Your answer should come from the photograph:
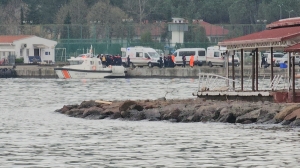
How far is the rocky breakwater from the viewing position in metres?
40.2

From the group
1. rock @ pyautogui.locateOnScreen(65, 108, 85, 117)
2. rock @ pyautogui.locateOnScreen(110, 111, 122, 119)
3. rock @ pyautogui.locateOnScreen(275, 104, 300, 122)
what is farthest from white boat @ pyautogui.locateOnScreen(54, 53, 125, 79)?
rock @ pyautogui.locateOnScreen(275, 104, 300, 122)

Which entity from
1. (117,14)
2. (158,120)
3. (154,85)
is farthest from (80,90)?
(117,14)

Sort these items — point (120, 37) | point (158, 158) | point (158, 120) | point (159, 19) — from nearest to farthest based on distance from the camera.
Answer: point (158, 158) → point (158, 120) → point (120, 37) → point (159, 19)

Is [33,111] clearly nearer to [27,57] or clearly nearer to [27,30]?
[27,57]

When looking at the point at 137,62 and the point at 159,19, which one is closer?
the point at 137,62

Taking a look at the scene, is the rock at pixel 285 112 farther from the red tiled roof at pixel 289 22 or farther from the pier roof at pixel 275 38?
the red tiled roof at pixel 289 22

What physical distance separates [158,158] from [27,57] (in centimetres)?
7926

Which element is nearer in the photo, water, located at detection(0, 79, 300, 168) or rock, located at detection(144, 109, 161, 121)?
water, located at detection(0, 79, 300, 168)

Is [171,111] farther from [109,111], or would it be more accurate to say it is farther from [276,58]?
[276,58]

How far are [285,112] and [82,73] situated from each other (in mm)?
53323

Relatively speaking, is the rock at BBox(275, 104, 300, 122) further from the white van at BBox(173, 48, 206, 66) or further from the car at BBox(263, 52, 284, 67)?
the white van at BBox(173, 48, 206, 66)

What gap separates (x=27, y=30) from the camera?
398 feet

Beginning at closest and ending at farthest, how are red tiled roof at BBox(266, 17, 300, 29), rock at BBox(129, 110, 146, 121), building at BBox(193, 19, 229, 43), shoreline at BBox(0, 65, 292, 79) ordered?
rock at BBox(129, 110, 146, 121) < red tiled roof at BBox(266, 17, 300, 29) < shoreline at BBox(0, 65, 292, 79) < building at BBox(193, 19, 229, 43)

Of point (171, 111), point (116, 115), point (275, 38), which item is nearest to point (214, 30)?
point (275, 38)
